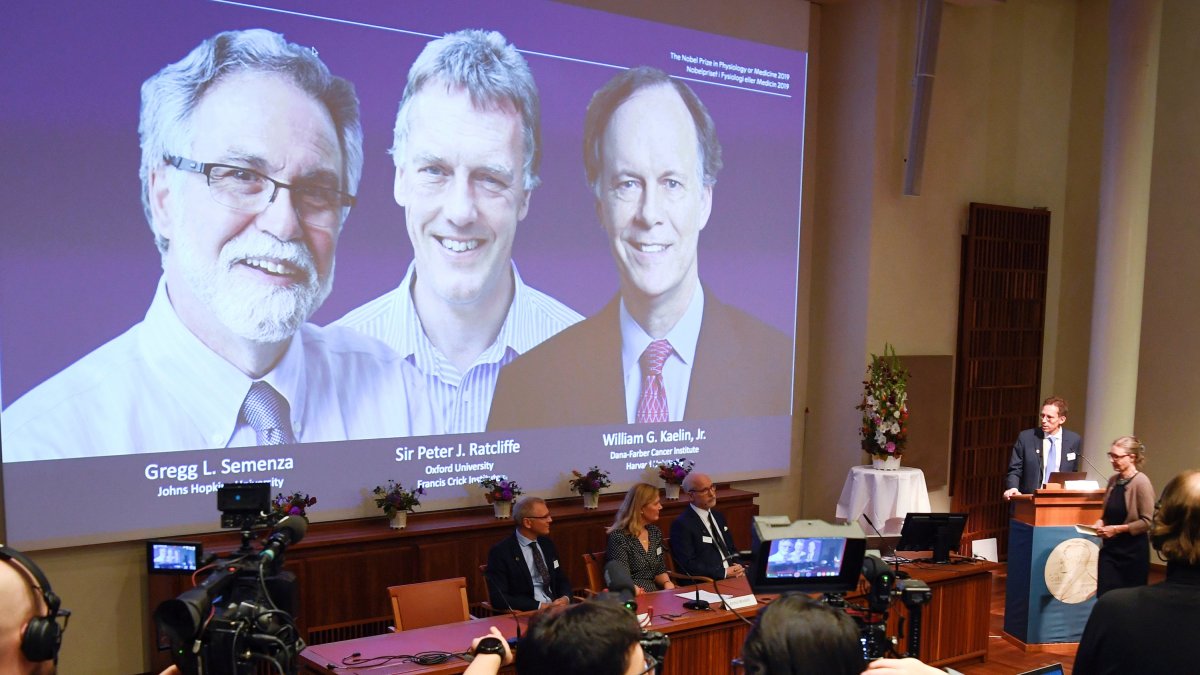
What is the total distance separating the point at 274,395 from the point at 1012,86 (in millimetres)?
7278

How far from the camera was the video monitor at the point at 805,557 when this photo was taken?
12.2 feet

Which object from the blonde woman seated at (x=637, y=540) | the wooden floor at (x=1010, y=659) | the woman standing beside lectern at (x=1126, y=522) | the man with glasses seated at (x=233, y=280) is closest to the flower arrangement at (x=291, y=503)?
the man with glasses seated at (x=233, y=280)

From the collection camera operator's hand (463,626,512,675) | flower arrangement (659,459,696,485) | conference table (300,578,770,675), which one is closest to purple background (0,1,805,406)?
flower arrangement (659,459,696,485)

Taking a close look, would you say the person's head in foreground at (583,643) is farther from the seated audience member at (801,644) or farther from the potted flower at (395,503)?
the potted flower at (395,503)

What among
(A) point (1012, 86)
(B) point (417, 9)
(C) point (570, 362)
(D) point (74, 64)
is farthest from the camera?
(A) point (1012, 86)

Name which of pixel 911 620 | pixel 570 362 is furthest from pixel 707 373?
pixel 911 620

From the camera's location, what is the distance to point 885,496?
8008 millimetres

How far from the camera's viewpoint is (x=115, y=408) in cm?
539

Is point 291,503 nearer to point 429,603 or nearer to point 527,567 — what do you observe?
point 429,603

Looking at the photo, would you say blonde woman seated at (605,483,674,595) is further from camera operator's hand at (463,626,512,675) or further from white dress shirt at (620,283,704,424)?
camera operator's hand at (463,626,512,675)

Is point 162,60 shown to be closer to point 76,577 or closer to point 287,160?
point 287,160

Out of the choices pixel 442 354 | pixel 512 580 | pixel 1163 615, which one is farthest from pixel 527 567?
pixel 1163 615

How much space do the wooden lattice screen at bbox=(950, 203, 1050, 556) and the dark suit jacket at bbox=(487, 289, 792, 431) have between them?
78.4 inches

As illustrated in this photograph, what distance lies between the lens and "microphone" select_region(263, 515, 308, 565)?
2484 mm
